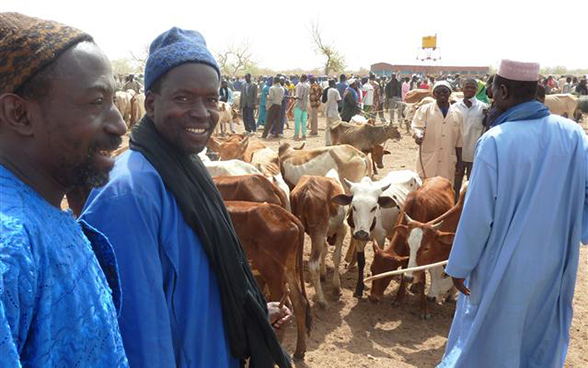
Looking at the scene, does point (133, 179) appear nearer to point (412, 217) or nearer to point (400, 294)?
point (412, 217)

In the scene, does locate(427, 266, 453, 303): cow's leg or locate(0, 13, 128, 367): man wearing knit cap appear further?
locate(427, 266, 453, 303): cow's leg

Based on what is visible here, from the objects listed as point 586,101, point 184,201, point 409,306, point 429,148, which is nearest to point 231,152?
point 429,148

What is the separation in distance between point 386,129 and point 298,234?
859 centimetres

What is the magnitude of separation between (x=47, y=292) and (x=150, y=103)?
106cm

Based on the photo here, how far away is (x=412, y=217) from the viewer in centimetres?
615

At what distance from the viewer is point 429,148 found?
7.64 meters

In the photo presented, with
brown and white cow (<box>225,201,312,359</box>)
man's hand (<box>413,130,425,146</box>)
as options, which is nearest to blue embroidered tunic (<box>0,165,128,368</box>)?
brown and white cow (<box>225,201,312,359</box>)

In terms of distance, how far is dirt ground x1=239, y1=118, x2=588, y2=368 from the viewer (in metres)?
5.05

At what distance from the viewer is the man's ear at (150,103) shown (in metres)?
1.95

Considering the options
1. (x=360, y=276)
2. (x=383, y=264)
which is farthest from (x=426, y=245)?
(x=360, y=276)

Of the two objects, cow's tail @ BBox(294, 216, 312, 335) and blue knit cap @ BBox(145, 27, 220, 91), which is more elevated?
blue knit cap @ BBox(145, 27, 220, 91)

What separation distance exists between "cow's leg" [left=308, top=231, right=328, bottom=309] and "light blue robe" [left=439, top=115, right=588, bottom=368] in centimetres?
294

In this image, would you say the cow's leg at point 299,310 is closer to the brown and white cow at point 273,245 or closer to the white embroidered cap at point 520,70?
the brown and white cow at point 273,245

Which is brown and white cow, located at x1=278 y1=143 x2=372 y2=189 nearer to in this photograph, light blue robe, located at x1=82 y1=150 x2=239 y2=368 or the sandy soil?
the sandy soil
